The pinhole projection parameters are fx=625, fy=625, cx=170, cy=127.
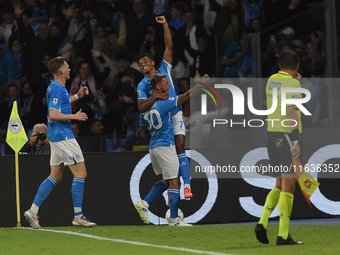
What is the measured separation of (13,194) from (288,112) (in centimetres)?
486

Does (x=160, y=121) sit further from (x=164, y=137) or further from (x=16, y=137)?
(x=16, y=137)

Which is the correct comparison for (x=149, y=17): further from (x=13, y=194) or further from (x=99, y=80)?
(x=13, y=194)

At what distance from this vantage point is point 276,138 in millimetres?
6168

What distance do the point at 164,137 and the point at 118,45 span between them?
6002 mm

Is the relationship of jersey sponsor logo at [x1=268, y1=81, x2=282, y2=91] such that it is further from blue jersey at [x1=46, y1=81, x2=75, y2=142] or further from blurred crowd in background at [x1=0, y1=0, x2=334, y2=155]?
blurred crowd in background at [x1=0, y1=0, x2=334, y2=155]

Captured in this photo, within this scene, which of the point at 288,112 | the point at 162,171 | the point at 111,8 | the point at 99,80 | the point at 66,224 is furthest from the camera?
the point at 111,8

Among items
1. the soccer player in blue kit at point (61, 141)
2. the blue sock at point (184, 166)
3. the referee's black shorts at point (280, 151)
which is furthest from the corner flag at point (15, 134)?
the referee's black shorts at point (280, 151)

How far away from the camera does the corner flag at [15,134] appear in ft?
29.1

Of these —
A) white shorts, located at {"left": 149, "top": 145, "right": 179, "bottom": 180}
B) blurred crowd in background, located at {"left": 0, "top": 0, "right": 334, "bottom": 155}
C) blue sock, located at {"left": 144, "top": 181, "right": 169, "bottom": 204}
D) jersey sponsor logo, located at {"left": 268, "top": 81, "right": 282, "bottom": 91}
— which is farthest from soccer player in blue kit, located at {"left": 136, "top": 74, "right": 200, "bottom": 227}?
blurred crowd in background, located at {"left": 0, "top": 0, "right": 334, "bottom": 155}

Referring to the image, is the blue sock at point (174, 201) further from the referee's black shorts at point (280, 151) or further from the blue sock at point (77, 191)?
the referee's black shorts at point (280, 151)

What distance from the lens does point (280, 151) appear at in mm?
6152

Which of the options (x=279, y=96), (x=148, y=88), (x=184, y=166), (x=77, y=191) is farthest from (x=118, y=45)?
(x=279, y=96)

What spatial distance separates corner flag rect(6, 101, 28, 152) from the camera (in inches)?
350

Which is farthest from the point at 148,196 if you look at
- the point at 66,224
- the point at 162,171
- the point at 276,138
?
the point at 276,138
